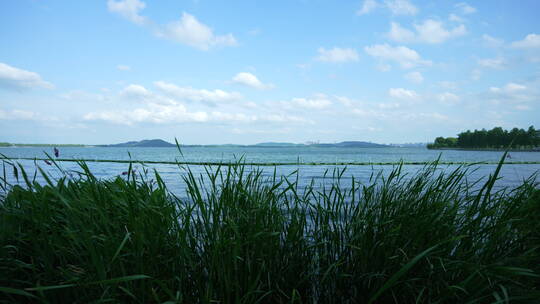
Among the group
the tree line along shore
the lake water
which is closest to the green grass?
the lake water

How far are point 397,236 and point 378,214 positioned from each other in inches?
23.6

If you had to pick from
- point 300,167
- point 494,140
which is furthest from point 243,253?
point 494,140

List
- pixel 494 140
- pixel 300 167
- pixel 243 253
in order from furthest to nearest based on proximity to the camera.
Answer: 1. pixel 494 140
2. pixel 300 167
3. pixel 243 253

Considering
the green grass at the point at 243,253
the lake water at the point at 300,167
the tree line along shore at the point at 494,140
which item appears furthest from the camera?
the tree line along shore at the point at 494,140

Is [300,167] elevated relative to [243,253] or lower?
lower

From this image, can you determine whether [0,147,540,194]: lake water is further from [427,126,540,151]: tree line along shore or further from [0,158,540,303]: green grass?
[427,126,540,151]: tree line along shore

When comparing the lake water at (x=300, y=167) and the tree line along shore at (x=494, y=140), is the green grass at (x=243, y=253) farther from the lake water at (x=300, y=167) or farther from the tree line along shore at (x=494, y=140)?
the tree line along shore at (x=494, y=140)

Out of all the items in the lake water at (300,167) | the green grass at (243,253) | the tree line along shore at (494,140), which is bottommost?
the lake water at (300,167)

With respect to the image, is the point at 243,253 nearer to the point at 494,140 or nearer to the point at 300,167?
the point at 300,167

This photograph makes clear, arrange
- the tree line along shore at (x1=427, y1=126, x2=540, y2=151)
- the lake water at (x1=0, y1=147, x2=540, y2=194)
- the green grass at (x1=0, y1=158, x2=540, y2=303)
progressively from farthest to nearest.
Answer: the tree line along shore at (x1=427, y1=126, x2=540, y2=151)
the lake water at (x1=0, y1=147, x2=540, y2=194)
the green grass at (x1=0, y1=158, x2=540, y2=303)

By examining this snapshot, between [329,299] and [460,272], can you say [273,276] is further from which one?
[460,272]

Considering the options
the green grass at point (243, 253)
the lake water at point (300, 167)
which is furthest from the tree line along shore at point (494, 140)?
the green grass at point (243, 253)

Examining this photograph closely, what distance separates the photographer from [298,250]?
3217mm

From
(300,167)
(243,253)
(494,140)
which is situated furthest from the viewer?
(494,140)
